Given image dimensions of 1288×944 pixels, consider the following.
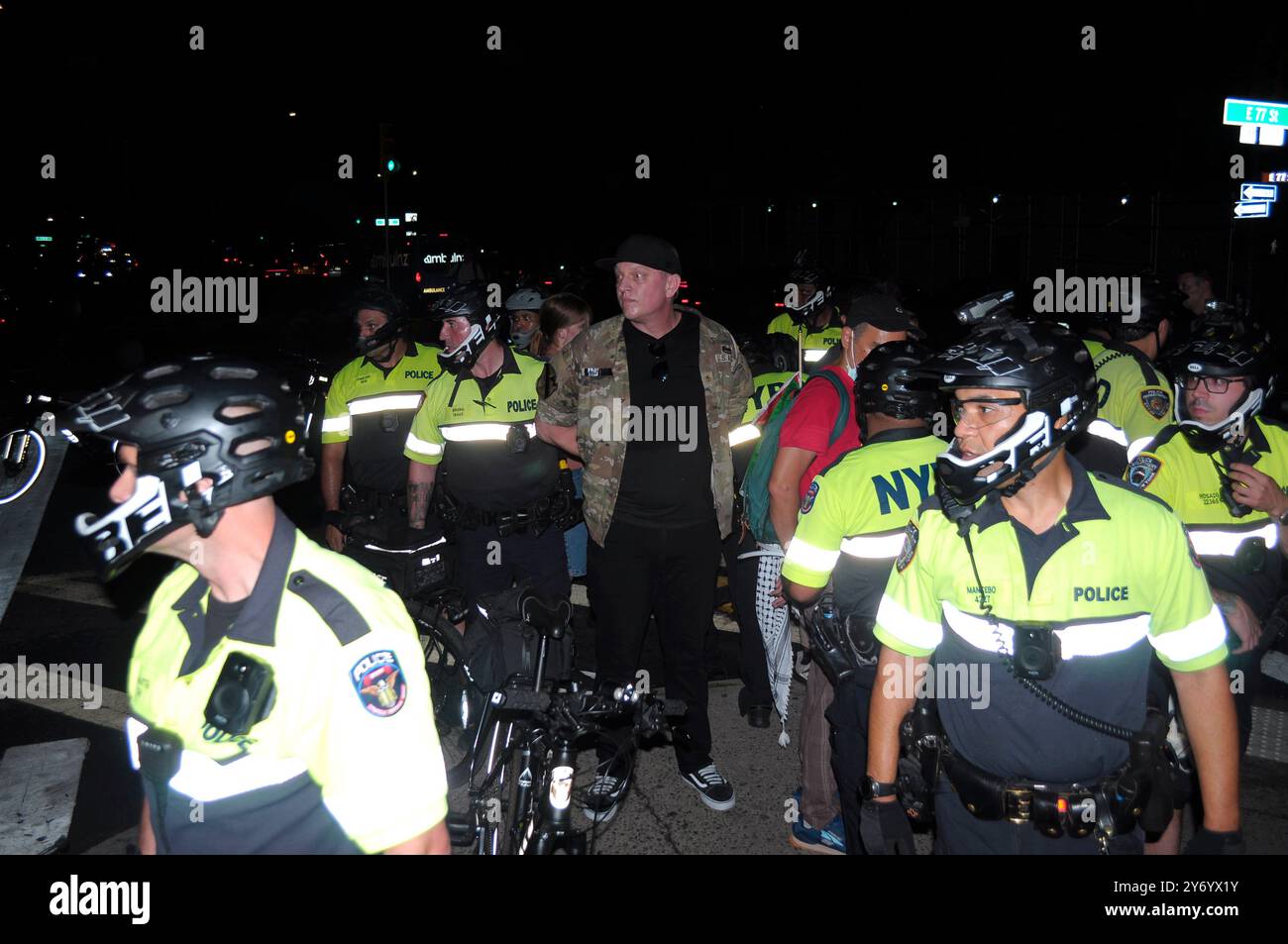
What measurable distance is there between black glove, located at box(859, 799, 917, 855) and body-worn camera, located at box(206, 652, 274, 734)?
6.14 feet

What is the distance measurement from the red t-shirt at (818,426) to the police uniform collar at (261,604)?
2.90 m

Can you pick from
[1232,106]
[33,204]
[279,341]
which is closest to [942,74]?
[1232,106]

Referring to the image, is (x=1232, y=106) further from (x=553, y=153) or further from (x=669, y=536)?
(x=553, y=153)

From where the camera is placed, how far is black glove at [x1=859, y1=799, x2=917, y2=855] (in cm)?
310

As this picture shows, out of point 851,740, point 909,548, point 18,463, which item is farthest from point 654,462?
point 18,463

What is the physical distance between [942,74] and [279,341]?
24.7 meters

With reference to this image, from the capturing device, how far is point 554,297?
24.5ft

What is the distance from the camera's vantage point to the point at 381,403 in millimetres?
6828

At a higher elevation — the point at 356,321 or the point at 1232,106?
the point at 1232,106

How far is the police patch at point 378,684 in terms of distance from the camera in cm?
215

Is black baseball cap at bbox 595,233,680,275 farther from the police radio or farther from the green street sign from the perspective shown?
the green street sign

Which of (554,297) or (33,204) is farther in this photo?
(33,204)

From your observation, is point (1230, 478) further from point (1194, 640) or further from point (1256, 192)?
point (1256, 192)

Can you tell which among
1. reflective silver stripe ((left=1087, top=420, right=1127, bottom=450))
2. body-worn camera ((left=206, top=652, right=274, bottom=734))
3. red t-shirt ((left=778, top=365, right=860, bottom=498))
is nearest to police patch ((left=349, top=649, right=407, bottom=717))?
body-worn camera ((left=206, top=652, right=274, bottom=734))
